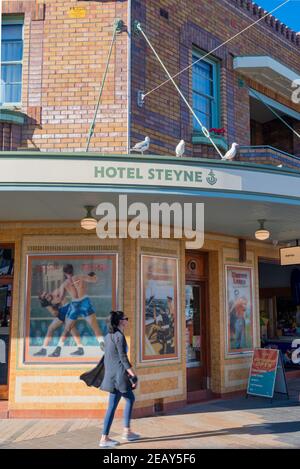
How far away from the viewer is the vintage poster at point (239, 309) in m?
9.77

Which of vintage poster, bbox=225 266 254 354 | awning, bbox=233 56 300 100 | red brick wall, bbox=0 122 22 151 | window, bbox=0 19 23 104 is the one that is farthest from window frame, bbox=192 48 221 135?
red brick wall, bbox=0 122 22 151

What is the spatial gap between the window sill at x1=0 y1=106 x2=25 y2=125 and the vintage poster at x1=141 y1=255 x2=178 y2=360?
3.02 meters

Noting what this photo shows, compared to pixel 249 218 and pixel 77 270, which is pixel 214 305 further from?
pixel 77 270

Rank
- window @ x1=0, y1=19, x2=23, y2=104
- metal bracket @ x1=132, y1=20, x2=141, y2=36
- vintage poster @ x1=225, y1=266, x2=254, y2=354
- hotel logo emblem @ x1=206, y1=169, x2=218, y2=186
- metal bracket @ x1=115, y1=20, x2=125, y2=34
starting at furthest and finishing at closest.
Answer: vintage poster @ x1=225, y1=266, x2=254, y2=354, window @ x1=0, y1=19, x2=23, y2=104, metal bracket @ x1=132, y1=20, x2=141, y2=36, metal bracket @ x1=115, y1=20, x2=125, y2=34, hotel logo emblem @ x1=206, y1=169, x2=218, y2=186

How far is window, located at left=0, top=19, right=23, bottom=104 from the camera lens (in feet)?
28.3

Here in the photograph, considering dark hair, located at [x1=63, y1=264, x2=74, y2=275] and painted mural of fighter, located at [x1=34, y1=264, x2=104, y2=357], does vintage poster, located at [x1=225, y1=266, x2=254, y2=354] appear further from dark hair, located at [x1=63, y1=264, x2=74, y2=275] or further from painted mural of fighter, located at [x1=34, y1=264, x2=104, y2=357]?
dark hair, located at [x1=63, y1=264, x2=74, y2=275]

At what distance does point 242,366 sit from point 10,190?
6.06 metres

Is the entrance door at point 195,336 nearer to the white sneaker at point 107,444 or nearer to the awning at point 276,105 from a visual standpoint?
the white sneaker at point 107,444

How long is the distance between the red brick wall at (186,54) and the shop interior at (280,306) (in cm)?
423

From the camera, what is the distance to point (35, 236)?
27.1 ft

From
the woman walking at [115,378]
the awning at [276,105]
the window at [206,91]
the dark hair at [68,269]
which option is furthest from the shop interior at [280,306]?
the woman walking at [115,378]

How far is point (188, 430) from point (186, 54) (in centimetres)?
667

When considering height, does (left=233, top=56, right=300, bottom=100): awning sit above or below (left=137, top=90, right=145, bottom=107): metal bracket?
above

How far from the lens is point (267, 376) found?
9203mm
